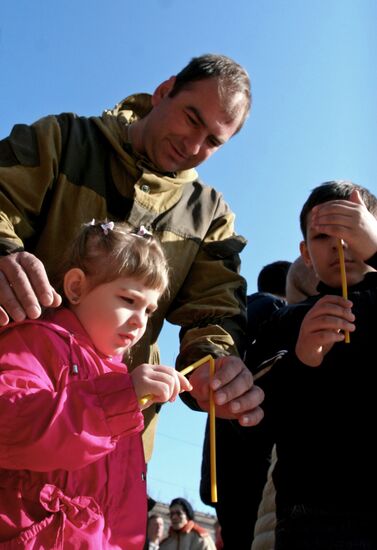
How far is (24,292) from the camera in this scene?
236 centimetres

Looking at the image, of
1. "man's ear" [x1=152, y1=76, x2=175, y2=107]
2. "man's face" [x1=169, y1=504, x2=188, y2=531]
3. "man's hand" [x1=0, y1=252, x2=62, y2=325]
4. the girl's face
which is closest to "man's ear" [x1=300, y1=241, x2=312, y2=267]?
"man's ear" [x1=152, y1=76, x2=175, y2=107]

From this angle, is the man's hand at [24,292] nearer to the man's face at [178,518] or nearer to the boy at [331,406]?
the boy at [331,406]

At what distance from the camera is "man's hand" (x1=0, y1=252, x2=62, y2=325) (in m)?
2.36

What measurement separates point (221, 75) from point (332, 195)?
0.80 meters

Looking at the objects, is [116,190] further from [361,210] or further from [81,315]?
[361,210]

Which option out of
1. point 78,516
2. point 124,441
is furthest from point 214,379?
point 78,516

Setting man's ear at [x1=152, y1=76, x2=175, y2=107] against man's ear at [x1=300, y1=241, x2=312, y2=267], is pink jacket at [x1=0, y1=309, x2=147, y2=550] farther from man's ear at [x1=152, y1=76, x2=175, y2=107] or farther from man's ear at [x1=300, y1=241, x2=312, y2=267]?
man's ear at [x1=152, y1=76, x2=175, y2=107]

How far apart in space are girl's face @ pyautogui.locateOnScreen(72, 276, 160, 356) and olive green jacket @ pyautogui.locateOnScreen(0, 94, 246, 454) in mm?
448

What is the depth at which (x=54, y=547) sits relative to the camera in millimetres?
2143

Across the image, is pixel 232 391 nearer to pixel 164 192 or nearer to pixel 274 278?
pixel 164 192

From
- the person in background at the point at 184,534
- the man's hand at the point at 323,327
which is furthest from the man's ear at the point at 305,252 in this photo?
the person in background at the point at 184,534

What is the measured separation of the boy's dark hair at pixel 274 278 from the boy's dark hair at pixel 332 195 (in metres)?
1.43

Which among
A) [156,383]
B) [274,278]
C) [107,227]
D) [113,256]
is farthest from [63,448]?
[274,278]

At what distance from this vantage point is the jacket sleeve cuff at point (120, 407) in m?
2.11
